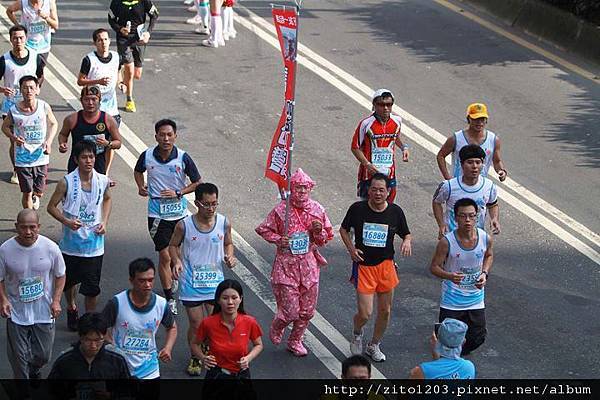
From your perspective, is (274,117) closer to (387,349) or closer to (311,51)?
(311,51)

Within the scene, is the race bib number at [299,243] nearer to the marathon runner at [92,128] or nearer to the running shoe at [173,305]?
the running shoe at [173,305]

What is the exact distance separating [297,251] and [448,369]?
9.44ft

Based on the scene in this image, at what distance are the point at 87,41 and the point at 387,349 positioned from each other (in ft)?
33.4

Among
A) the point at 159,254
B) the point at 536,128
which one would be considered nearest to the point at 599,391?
the point at 159,254

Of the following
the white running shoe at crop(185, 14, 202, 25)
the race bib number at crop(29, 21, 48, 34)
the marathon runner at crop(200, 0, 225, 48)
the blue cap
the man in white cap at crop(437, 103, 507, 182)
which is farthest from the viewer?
the white running shoe at crop(185, 14, 202, 25)

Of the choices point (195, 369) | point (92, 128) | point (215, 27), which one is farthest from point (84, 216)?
point (215, 27)

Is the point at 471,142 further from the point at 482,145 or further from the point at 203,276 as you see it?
the point at 203,276

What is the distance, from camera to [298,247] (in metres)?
11.6

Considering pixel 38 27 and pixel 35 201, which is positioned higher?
pixel 38 27

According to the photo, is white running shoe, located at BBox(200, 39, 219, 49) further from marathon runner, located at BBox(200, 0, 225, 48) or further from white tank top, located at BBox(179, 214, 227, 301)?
white tank top, located at BBox(179, 214, 227, 301)

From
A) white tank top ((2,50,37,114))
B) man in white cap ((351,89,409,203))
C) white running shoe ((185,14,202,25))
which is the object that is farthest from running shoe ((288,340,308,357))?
white running shoe ((185,14,202,25))

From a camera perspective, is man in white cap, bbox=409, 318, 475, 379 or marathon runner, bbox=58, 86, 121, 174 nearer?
man in white cap, bbox=409, 318, 475, 379

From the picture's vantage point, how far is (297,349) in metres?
11.8

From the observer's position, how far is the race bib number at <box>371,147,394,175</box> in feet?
45.2
